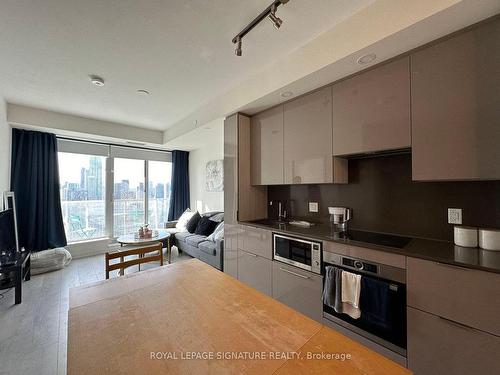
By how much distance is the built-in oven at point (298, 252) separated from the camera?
1.85m

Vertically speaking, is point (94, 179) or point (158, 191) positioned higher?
point (94, 179)

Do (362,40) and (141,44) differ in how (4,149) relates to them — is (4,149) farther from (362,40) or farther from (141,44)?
(362,40)

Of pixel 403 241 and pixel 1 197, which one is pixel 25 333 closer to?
pixel 1 197

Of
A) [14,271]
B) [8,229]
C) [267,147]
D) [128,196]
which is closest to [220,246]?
[267,147]

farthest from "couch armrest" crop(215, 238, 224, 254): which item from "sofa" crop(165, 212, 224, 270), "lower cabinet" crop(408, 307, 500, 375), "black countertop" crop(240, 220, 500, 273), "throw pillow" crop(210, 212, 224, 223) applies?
"lower cabinet" crop(408, 307, 500, 375)

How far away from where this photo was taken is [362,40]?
58.5 inches

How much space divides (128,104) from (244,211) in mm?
2372

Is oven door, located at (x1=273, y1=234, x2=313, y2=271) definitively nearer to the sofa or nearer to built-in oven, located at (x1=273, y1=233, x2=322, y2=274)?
built-in oven, located at (x1=273, y1=233, x2=322, y2=274)

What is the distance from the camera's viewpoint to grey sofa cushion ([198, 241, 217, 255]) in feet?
10.8

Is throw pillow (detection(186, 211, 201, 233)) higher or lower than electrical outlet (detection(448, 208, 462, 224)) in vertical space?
lower

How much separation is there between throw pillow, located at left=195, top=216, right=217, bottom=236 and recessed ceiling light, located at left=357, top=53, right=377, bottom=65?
3396mm

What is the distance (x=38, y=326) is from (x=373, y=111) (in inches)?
148

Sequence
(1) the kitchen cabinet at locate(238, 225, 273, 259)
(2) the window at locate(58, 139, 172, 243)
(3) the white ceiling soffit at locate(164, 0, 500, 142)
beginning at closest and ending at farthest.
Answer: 1. (3) the white ceiling soffit at locate(164, 0, 500, 142)
2. (1) the kitchen cabinet at locate(238, 225, 273, 259)
3. (2) the window at locate(58, 139, 172, 243)

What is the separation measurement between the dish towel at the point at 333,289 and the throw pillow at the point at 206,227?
9.11 feet
